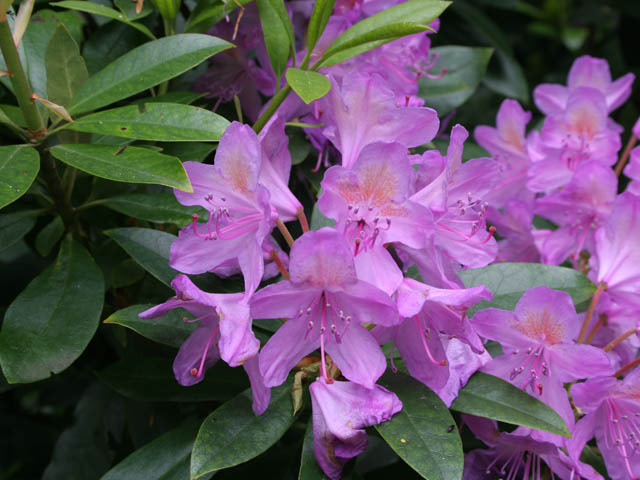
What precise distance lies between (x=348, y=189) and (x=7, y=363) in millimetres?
507

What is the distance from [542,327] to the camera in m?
1.02

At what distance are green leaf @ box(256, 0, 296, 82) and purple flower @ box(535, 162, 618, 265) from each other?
2.17 ft

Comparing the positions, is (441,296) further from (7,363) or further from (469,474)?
(7,363)

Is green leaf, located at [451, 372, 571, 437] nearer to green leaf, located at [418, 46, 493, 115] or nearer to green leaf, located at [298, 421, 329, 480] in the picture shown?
Answer: green leaf, located at [298, 421, 329, 480]

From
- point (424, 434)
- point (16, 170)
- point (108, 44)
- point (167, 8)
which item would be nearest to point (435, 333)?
point (424, 434)

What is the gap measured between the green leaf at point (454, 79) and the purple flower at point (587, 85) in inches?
6.6

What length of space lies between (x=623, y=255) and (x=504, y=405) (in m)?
0.43

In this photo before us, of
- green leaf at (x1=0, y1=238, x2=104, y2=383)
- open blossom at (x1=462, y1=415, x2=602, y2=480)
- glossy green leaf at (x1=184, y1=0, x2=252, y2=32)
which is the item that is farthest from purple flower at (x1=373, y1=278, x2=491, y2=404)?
glossy green leaf at (x1=184, y1=0, x2=252, y2=32)

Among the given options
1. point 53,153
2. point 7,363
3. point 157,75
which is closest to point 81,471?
point 7,363

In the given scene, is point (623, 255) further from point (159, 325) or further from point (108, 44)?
point (108, 44)

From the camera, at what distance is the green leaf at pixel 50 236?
1181 millimetres

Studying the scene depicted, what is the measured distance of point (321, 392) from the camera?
90 centimetres

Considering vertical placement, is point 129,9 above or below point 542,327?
above

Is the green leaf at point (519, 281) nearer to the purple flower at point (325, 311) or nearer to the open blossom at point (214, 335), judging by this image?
the purple flower at point (325, 311)
